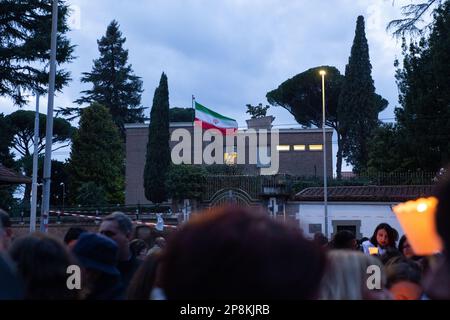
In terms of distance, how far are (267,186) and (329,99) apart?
28557 millimetres

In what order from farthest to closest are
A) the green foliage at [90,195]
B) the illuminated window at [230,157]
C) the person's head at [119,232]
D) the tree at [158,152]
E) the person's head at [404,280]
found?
the illuminated window at [230,157] → the green foliage at [90,195] → the tree at [158,152] → the person's head at [119,232] → the person's head at [404,280]

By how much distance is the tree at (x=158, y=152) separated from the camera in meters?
39.1

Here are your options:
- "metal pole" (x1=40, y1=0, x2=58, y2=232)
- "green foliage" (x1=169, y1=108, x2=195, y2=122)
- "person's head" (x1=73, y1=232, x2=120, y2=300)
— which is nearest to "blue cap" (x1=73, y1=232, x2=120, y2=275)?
"person's head" (x1=73, y1=232, x2=120, y2=300)

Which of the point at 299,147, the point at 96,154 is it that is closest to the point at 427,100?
the point at 299,147

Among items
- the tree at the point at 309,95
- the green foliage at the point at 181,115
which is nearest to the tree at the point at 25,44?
the tree at the point at 309,95

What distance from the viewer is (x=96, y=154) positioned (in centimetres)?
4666

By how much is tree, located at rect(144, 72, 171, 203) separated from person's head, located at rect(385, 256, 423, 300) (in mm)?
35200

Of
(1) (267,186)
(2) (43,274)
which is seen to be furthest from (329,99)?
(2) (43,274)

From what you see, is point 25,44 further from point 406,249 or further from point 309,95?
point 309,95

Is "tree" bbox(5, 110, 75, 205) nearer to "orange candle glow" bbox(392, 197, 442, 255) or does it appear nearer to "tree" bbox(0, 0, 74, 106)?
"tree" bbox(0, 0, 74, 106)

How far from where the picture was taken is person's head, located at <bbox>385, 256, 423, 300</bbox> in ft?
12.4

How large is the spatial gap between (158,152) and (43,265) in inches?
1465

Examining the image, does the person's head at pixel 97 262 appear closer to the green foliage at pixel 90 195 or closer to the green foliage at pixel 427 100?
the green foliage at pixel 427 100

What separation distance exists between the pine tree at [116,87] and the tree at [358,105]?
24089 mm
